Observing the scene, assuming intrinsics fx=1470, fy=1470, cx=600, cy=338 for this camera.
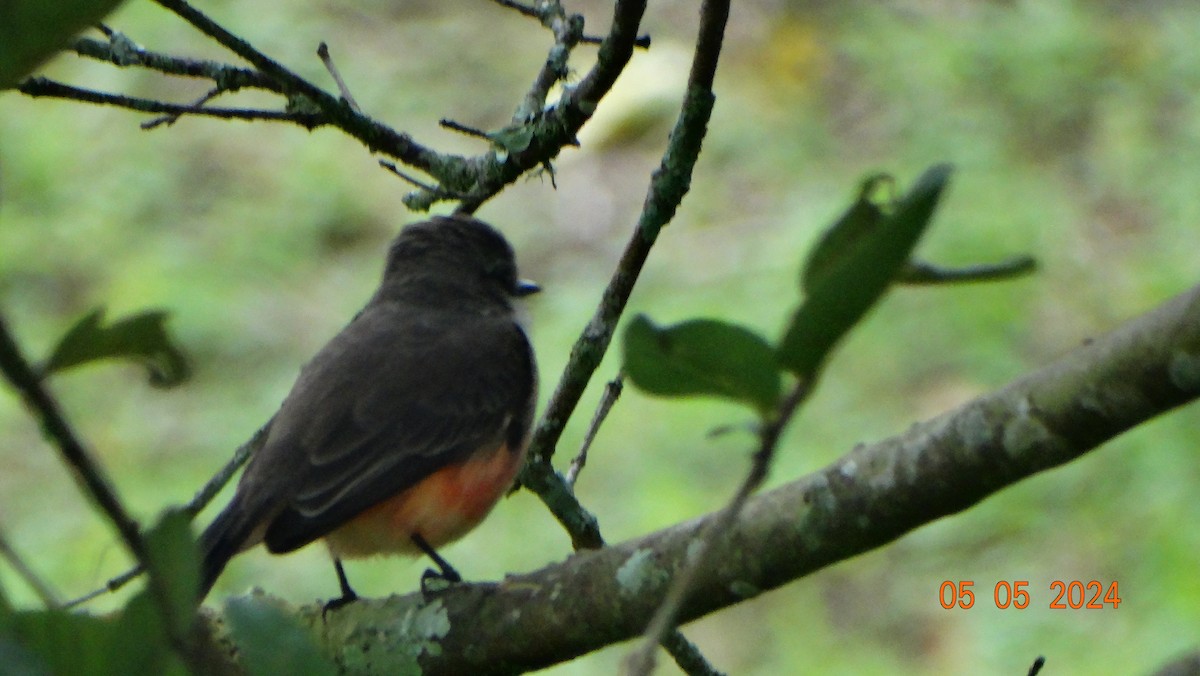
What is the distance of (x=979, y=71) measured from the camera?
1005 cm

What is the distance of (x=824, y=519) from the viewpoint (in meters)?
2.09

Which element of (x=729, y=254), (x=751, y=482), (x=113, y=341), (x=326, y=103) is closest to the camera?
(x=751, y=482)

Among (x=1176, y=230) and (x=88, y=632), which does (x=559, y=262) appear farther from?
(x=88, y=632)

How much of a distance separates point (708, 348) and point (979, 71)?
938cm

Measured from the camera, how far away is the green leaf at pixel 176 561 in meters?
1.06

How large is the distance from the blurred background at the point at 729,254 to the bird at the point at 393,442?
2.30 m

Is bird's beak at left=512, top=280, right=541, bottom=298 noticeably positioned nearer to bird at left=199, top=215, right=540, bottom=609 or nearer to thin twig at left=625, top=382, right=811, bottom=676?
bird at left=199, top=215, right=540, bottom=609

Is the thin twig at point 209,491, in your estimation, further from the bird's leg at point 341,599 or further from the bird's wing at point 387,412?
the bird's leg at point 341,599

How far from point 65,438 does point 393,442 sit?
299 centimetres

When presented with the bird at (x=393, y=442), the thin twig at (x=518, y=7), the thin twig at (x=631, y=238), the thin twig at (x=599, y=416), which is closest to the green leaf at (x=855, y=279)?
the thin twig at (x=631, y=238)

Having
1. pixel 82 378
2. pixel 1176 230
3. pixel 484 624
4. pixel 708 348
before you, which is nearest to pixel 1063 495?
pixel 1176 230

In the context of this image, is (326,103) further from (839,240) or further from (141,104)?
(839,240)

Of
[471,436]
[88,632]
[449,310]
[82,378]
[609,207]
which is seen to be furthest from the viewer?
[609,207]

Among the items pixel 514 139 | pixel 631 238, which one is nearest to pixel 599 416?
pixel 631 238
